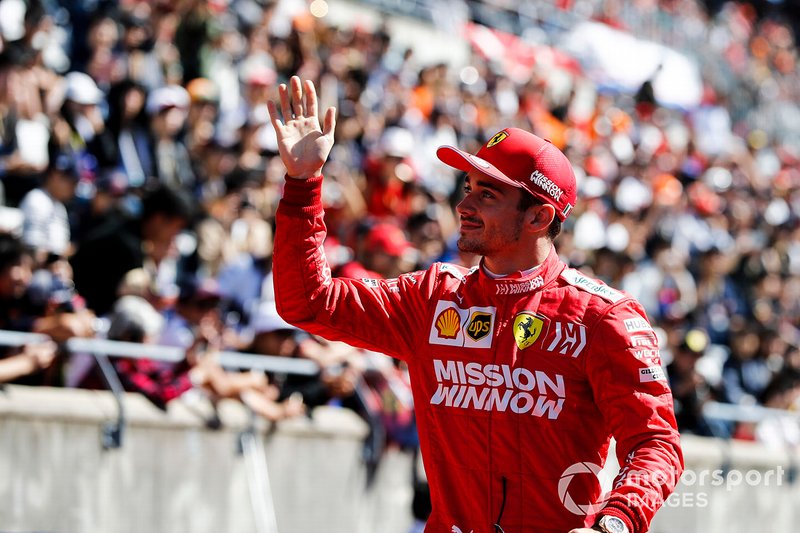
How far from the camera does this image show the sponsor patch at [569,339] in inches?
178

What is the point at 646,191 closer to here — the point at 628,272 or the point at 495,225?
the point at 628,272

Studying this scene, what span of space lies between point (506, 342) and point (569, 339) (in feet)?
0.79

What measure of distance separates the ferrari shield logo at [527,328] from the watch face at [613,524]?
0.78 meters

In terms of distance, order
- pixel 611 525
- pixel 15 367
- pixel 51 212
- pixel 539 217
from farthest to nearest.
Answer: pixel 51 212
pixel 15 367
pixel 539 217
pixel 611 525

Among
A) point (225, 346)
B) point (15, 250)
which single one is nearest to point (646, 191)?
point (225, 346)

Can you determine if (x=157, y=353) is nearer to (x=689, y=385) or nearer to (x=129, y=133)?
(x=129, y=133)

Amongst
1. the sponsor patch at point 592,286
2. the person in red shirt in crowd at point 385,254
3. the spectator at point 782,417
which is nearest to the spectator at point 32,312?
the person in red shirt in crowd at point 385,254

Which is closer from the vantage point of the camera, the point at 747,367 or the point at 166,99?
the point at 166,99

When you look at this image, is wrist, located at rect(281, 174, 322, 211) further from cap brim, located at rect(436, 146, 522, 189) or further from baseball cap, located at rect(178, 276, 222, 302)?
baseball cap, located at rect(178, 276, 222, 302)

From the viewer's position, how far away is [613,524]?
13.4 ft

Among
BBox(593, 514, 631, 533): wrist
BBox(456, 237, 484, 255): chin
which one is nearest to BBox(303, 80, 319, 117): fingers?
BBox(456, 237, 484, 255): chin

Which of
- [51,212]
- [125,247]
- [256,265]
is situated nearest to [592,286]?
[125,247]

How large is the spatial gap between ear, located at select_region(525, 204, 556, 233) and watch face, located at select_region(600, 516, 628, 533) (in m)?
1.21

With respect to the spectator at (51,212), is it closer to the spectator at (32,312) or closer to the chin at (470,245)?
the spectator at (32,312)
